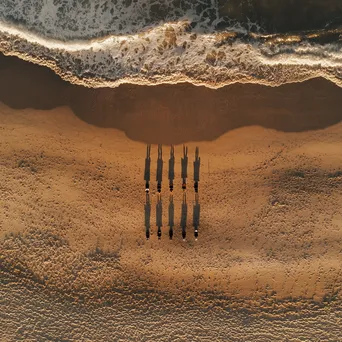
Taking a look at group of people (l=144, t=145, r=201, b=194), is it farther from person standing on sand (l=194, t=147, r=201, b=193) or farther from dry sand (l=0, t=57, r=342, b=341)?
dry sand (l=0, t=57, r=342, b=341)

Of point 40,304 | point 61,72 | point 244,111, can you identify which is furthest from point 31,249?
point 244,111

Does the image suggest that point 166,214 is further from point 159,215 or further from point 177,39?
point 177,39

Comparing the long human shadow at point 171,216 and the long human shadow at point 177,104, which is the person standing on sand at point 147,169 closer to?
the long human shadow at point 177,104

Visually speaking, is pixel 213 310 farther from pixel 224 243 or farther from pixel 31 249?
pixel 31 249

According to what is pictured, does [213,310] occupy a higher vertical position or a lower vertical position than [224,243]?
lower

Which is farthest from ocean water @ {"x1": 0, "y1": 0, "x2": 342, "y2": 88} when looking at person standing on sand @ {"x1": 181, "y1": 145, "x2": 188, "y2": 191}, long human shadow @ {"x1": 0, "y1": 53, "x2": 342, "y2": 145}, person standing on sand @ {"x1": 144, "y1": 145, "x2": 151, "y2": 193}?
person standing on sand @ {"x1": 181, "y1": 145, "x2": 188, "y2": 191}

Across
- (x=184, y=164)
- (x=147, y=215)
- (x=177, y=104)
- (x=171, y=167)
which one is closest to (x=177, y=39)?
(x=177, y=104)
